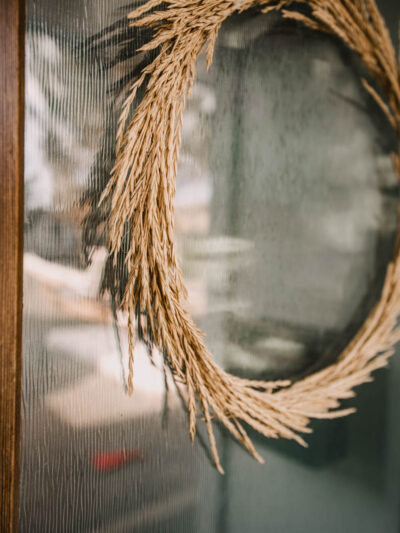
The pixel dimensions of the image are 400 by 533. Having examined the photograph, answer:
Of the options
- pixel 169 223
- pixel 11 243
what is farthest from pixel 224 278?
pixel 11 243

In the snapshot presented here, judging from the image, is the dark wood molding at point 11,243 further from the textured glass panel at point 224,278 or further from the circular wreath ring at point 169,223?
the circular wreath ring at point 169,223

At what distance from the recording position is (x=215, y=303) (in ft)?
Result: 2.46

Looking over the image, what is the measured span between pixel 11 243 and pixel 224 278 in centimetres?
33

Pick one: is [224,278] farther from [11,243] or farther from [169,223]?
[11,243]

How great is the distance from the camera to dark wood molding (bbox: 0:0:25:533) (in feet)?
1.84

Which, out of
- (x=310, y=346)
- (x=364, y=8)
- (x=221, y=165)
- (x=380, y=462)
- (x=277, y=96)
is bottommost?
(x=380, y=462)

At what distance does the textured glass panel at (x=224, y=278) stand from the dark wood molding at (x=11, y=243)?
1 centimetres

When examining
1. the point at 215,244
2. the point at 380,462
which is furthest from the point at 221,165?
the point at 380,462

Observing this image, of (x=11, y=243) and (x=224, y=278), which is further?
(x=224, y=278)

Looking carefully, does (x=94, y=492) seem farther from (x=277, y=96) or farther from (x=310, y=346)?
(x=277, y=96)

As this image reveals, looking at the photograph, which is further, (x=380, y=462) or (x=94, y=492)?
(x=380, y=462)

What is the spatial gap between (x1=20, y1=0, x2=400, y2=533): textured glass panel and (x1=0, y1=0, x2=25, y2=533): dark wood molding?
1cm

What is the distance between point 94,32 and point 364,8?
1.69 ft

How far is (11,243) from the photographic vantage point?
0.57 meters
